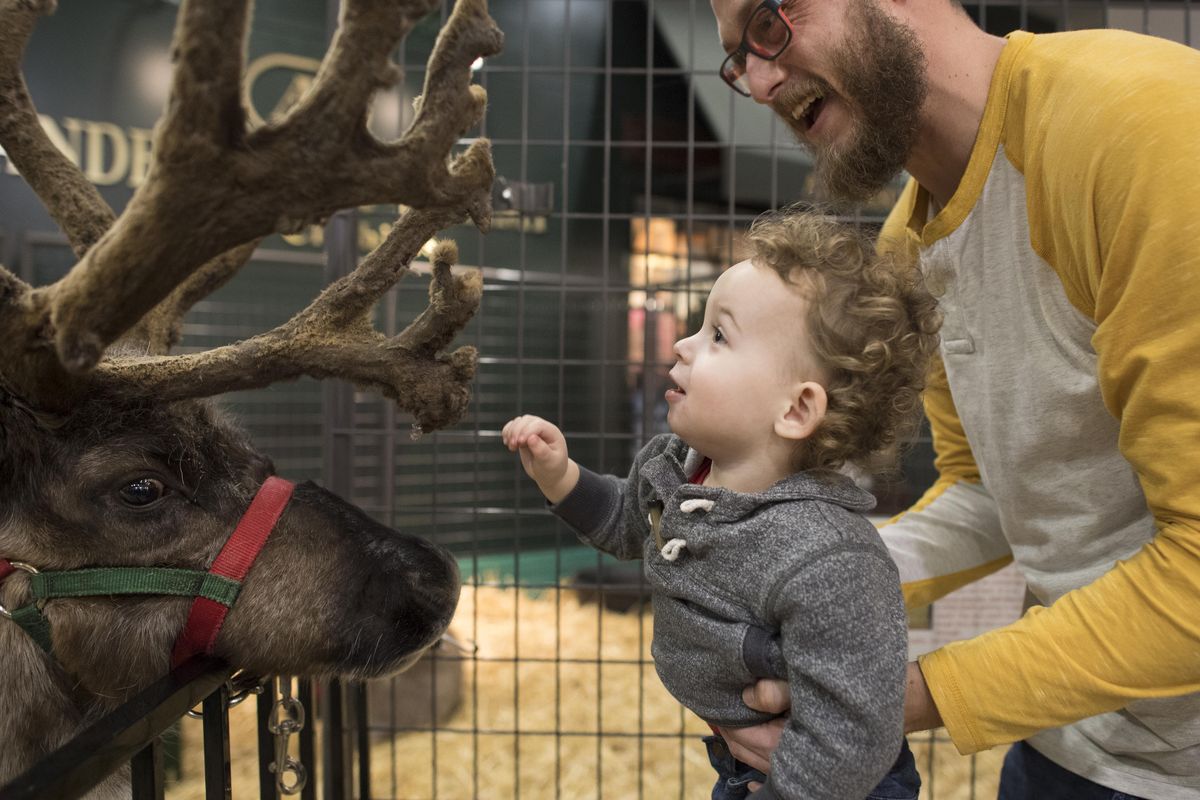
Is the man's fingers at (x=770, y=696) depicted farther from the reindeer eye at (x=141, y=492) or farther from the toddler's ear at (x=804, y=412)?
the reindeer eye at (x=141, y=492)

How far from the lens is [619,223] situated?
3.92 meters

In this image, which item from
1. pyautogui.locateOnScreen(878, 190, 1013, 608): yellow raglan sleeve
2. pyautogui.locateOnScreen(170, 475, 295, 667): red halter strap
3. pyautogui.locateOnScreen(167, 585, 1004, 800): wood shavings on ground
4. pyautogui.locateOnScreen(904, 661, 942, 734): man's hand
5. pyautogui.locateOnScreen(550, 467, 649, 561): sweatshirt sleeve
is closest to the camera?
pyautogui.locateOnScreen(904, 661, 942, 734): man's hand

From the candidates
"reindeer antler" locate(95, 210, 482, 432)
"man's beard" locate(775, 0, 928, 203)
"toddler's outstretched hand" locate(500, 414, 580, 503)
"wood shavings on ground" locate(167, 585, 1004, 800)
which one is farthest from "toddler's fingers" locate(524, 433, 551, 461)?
"wood shavings on ground" locate(167, 585, 1004, 800)

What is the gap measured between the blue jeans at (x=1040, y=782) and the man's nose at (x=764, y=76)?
3.38 ft

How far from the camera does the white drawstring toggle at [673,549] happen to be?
99 cm

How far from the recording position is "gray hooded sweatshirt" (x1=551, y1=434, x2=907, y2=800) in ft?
2.78

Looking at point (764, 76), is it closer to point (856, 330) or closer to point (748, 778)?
point (856, 330)

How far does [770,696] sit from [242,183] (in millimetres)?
732

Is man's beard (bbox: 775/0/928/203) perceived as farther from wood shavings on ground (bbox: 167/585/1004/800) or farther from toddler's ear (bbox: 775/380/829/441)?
wood shavings on ground (bbox: 167/585/1004/800)

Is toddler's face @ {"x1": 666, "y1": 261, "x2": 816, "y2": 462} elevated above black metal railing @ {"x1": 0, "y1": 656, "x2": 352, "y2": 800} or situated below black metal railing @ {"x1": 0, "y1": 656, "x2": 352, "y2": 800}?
above

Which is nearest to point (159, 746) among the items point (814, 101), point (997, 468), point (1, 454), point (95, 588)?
point (95, 588)

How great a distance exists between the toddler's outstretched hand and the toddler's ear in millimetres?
290

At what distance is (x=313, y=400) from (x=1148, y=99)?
12.4 ft

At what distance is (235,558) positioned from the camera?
1107 millimetres
